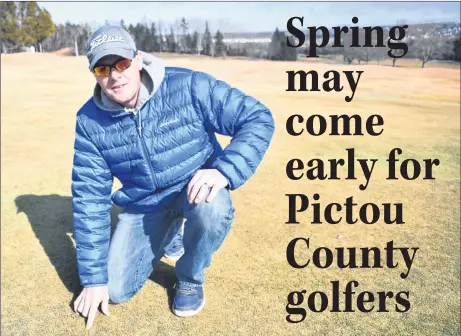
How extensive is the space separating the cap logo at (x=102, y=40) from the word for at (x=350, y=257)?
2.03 metres

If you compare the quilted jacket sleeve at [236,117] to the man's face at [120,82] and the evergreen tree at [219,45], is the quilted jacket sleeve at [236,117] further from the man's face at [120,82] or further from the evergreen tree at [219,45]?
the evergreen tree at [219,45]

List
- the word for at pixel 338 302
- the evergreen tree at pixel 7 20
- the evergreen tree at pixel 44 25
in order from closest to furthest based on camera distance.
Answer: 1. the word for at pixel 338 302
2. the evergreen tree at pixel 7 20
3. the evergreen tree at pixel 44 25

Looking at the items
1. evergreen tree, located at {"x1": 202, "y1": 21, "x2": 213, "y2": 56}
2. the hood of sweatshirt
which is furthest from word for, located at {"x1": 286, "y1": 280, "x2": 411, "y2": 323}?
evergreen tree, located at {"x1": 202, "y1": 21, "x2": 213, "y2": 56}

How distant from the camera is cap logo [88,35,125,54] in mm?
2443

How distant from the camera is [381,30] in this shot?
4.18 m

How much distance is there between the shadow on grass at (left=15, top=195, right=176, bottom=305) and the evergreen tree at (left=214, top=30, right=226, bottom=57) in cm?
5490

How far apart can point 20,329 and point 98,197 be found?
2.95 feet

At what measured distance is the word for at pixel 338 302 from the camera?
284 centimetres

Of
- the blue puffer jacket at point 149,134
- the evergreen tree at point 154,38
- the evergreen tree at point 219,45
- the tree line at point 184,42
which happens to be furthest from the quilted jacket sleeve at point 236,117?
the evergreen tree at point 154,38

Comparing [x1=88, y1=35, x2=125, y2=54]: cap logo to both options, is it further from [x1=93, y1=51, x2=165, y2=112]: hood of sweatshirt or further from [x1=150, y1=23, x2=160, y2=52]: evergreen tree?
[x1=150, y1=23, x2=160, y2=52]: evergreen tree

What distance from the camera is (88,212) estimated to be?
110 inches

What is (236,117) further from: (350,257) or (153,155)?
(350,257)

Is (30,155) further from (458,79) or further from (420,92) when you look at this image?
(458,79)

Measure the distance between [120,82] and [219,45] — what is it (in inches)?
2281
